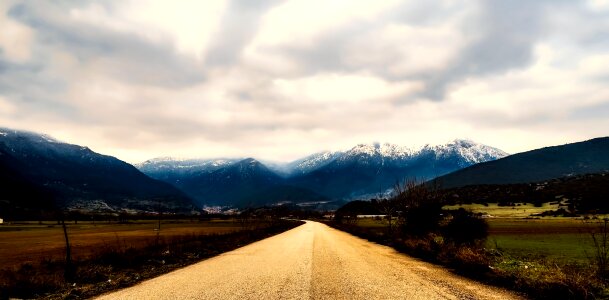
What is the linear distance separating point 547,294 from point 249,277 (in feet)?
35.4

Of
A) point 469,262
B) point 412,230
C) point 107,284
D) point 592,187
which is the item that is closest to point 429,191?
point 412,230

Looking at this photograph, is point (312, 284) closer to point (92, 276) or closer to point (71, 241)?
point (92, 276)

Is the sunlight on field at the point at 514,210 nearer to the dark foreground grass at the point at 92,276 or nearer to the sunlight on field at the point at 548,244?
the sunlight on field at the point at 548,244

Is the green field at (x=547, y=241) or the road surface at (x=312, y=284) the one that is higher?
the road surface at (x=312, y=284)

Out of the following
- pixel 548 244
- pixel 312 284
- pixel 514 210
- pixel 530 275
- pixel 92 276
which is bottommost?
pixel 514 210

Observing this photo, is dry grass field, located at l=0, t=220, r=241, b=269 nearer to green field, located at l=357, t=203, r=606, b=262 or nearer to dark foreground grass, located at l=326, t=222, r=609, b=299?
dark foreground grass, located at l=326, t=222, r=609, b=299

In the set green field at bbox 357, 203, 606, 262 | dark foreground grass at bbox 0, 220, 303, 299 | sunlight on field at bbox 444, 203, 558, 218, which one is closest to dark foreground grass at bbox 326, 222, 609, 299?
green field at bbox 357, 203, 606, 262

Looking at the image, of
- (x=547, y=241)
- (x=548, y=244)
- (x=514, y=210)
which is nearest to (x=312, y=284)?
(x=548, y=244)

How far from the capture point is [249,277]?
17719 millimetres

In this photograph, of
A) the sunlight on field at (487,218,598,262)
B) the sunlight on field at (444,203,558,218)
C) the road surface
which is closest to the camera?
the road surface

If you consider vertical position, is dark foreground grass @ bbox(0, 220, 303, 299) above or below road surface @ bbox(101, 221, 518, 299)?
above

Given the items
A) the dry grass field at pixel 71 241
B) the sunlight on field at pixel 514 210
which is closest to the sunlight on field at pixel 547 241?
the dry grass field at pixel 71 241

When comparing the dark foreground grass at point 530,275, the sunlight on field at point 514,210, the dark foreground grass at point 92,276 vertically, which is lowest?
the sunlight on field at point 514,210

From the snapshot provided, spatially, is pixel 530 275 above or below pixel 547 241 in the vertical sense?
above
